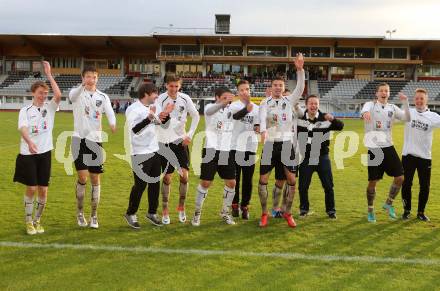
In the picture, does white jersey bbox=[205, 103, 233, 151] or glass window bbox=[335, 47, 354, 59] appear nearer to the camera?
white jersey bbox=[205, 103, 233, 151]

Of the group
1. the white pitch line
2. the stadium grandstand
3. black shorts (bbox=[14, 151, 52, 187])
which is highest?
the stadium grandstand

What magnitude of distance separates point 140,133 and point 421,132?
4141 mm

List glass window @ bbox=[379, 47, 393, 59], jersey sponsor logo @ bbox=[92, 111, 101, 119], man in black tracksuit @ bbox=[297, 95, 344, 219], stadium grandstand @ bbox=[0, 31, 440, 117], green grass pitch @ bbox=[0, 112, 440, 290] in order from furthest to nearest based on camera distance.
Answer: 1. glass window @ bbox=[379, 47, 393, 59]
2. stadium grandstand @ bbox=[0, 31, 440, 117]
3. man in black tracksuit @ bbox=[297, 95, 344, 219]
4. jersey sponsor logo @ bbox=[92, 111, 101, 119]
5. green grass pitch @ bbox=[0, 112, 440, 290]

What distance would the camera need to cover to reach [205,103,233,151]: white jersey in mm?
6652

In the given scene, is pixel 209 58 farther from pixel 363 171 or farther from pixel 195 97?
pixel 363 171

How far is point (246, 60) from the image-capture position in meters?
54.4

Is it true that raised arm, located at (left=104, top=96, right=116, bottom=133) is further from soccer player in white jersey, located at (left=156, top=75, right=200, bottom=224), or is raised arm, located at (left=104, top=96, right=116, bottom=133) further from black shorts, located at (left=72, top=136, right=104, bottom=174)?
soccer player in white jersey, located at (left=156, top=75, right=200, bottom=224)

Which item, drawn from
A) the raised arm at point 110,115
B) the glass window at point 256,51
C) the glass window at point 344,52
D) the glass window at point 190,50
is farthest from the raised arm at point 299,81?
the glass window at point 344,52

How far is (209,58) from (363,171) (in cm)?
4389

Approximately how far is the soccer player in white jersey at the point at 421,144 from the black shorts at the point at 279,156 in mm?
1842

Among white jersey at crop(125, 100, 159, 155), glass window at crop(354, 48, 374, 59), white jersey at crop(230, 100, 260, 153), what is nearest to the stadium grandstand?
glass window at crop(354, 48, 374, 59)

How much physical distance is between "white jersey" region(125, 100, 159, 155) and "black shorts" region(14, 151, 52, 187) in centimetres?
114

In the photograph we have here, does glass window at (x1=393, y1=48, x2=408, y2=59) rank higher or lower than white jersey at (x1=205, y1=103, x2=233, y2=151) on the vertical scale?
higher

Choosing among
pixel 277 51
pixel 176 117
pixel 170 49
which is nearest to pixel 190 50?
pixel 170 49
